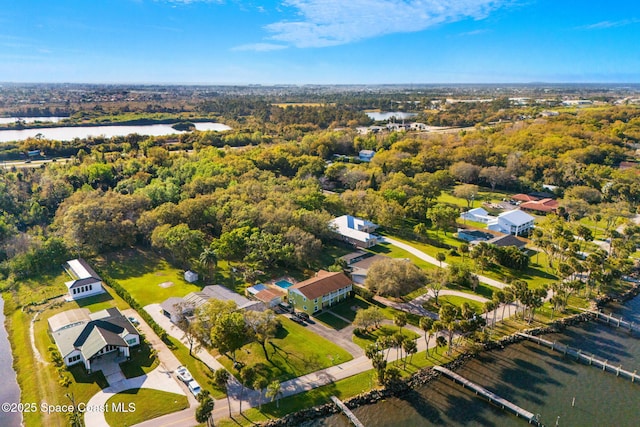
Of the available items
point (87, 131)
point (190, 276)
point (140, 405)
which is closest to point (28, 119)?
point (87, 131)

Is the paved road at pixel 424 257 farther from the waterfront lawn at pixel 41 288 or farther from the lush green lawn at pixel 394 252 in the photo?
the waterfront lawn at pixel 41 288

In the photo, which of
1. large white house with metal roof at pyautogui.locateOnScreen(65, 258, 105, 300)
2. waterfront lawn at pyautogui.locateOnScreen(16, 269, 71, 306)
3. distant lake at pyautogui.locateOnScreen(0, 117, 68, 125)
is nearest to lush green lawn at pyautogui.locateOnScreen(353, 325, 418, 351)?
large white house with metal roof at pyautogui.locateOnScreen(65, 258, 105, 300)

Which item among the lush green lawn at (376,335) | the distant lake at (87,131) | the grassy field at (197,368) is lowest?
the lush green lawn at (376,335)

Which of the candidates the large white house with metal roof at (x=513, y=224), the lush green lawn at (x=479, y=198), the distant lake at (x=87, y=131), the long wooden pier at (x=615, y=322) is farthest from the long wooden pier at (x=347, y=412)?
the distant lake at (x=87, y=131)

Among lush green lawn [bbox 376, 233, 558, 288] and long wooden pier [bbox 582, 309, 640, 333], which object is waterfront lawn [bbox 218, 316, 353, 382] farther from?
long wooden pier [bbox 582, 309, 640, 333]

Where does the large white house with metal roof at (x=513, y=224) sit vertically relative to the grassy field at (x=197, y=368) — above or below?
above

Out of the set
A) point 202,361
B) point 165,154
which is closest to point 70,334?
point 202,361

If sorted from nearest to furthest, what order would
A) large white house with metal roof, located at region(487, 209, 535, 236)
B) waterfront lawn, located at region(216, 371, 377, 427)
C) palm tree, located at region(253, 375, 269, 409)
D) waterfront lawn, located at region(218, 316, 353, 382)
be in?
waterfront lawn, located at region(216, 371, 377, 427) → palm tree, located at region(253, 375, 269, 409) → waterfront lawn, located at region(218, 316, 353, 382) → large white house with metal roof, located at region(487, 209, 535, 236)
